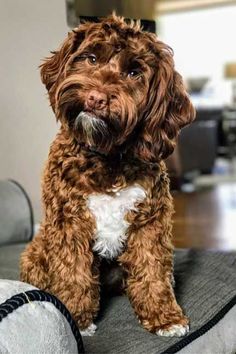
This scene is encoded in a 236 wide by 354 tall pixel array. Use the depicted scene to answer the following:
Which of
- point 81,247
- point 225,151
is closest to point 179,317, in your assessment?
point 81,247

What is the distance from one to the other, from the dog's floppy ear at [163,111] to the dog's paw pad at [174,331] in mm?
362

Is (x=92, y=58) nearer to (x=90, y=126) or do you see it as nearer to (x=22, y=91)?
(x=90, y=126)

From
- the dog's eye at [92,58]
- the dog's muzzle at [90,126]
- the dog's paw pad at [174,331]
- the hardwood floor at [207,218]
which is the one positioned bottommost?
the hardwood floor at [207,218]

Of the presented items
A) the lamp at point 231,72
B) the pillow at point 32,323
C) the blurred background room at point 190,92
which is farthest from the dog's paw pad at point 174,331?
the lamp at point 231,72

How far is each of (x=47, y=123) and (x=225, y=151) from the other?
11.9 ft

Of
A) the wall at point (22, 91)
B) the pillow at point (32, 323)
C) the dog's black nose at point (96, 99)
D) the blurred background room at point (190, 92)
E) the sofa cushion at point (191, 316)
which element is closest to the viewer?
the pillow at point (32, 323)

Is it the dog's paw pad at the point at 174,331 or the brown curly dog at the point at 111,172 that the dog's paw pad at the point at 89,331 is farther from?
the dog's paw pad at the point at 174,331

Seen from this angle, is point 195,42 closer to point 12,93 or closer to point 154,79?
point 12,93

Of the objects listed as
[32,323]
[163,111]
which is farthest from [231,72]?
[32,323]

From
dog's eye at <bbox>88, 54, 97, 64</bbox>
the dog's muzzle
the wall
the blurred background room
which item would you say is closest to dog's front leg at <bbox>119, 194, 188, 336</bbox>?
the dog's muzzle

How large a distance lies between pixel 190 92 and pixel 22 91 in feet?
3.27

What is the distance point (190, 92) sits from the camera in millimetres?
1711

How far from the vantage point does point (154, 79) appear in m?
1.26

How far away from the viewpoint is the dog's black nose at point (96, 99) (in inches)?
45.9
